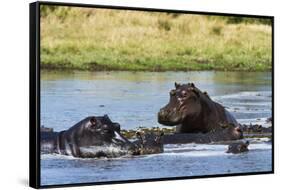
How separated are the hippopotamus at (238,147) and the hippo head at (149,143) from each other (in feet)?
2.38

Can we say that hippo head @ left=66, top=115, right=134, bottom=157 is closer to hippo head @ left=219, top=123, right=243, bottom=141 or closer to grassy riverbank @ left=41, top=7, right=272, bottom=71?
grassy riverbank @ left=41, top=7, right=272, bottom=71

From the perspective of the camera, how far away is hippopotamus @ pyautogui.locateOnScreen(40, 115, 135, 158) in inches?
→ 301

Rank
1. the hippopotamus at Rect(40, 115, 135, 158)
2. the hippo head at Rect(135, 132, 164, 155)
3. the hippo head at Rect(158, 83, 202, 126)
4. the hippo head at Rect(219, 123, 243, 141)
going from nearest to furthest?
the hippopotamus at Rect(40, 115, 135, 158) → the hippo head at Rect(135, 132, 164, 155) → the hippo head at Rect(158, 83, 202, 126) → the hippo head at Rect(219, 123, 243, 141)

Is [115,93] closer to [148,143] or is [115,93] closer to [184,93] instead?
[148,143]

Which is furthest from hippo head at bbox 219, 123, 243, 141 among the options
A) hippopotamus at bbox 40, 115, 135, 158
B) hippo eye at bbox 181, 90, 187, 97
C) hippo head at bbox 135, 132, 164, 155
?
hippopotamus at bbox 40, 115, 135, 158

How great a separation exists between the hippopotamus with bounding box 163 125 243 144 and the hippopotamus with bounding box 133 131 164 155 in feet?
0.20

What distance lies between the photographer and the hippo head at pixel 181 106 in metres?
8.14

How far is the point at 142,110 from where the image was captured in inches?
316

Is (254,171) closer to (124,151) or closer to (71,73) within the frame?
(124,151)

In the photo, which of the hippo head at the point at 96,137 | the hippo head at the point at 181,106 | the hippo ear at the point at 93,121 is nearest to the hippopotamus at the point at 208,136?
the hippo head at the point at 181,106

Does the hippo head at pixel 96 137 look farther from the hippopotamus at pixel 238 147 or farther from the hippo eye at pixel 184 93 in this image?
the hippopotamus at pixel 238 147

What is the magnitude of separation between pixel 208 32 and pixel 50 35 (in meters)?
1.61

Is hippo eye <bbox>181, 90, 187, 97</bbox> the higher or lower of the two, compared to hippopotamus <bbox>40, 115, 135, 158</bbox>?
higher

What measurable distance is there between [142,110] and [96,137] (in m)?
0.52
